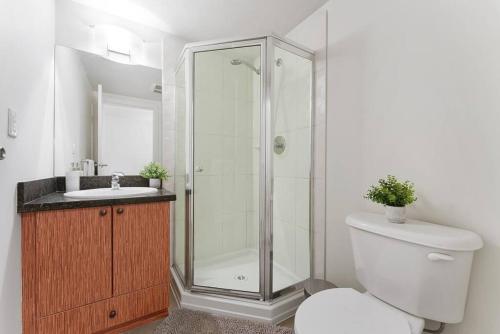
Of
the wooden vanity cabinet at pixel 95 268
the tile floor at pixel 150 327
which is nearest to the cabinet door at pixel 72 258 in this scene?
the wooden vanity cabinet at pixel 95 268

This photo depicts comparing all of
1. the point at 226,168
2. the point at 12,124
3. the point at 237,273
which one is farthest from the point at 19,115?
the point at 237,273

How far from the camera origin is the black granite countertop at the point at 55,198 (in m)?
1.11

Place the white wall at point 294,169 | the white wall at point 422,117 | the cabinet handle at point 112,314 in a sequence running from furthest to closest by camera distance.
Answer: the white wall at point 294,169, the cabinet handle at point 112,314, the white wall at point 422,117

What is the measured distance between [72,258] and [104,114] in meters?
1.09

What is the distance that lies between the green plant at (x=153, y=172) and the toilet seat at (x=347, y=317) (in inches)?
57.1

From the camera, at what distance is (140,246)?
1.42 meters

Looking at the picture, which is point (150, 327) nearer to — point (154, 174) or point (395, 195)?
point (154, 174)

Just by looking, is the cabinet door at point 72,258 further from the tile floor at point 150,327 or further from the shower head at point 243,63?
the shower head at point 243,63

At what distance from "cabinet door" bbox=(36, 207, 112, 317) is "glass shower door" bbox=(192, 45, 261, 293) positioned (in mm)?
639

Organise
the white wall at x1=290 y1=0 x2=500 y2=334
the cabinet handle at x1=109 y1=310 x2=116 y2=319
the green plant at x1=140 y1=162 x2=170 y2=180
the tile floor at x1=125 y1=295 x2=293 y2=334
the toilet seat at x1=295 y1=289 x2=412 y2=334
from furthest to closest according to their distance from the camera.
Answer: the green plant at x1=140 y1=162 x2=170 y2=180 → the tile floor at x1=125 y1=295 x2=293 y2=334 → the cabinet handle at x1=109 y1=310 x2=116 y2=319 → the white wall at x1=290 y1=0 x2=500 y2=334 → the toilet seat at x1=295 y1=289 x2=412 y2=334

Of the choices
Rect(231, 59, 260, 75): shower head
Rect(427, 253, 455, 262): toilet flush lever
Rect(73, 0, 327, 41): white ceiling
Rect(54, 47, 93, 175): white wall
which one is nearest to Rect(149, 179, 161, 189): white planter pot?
Rect(54, 47, 93, 175): white wall

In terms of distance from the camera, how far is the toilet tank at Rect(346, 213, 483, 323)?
0.88 meters

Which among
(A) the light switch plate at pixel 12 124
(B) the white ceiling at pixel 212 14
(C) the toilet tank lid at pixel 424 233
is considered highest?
(B) the white ceiling at pixel 212 14

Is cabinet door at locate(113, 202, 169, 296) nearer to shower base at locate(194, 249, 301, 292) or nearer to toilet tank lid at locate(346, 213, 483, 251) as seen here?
shower base at locate(194, 249, 301, 292)
